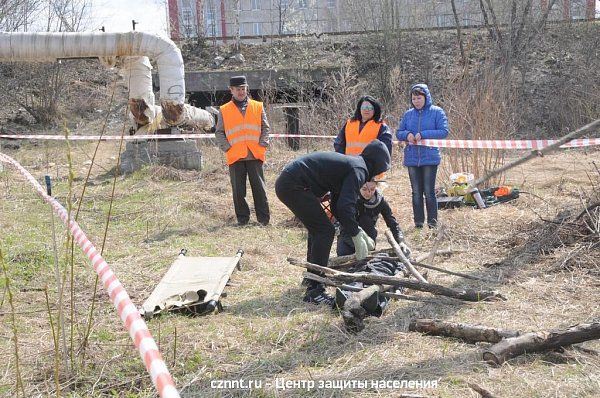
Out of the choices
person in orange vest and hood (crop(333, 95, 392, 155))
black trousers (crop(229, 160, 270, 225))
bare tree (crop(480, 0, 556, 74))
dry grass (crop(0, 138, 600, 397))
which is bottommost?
dry grass (crop(0, 138, 600, 397))

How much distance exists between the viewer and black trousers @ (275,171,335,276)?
4996 millimetres

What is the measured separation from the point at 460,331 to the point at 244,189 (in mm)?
4670

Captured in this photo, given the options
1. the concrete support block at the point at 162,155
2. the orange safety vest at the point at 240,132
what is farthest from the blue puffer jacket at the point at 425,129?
the concrete support block at the point at 162,155

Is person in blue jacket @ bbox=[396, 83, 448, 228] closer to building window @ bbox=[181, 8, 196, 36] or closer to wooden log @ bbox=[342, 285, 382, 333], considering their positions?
wooden log @ bbox=[342, 285, 382, 333]

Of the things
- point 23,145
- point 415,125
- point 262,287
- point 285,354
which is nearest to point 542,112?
point 415,125

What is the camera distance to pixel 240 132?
8.34 meters

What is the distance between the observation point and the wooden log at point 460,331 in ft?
13.1

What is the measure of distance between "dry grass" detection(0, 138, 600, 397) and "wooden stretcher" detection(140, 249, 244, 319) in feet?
0.41

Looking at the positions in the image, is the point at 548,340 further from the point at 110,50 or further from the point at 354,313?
the point at 110,50

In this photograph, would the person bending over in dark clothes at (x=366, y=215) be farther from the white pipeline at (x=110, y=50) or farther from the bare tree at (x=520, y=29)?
the bare tree at (x=520, y=29)

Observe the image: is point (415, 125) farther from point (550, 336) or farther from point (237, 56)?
point (237, 56)

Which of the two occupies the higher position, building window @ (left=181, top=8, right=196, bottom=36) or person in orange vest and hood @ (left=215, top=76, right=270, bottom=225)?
building window @ (left=181, top=8, right=196, bottom=36)

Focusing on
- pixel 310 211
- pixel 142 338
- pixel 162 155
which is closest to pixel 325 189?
pixel 310 211

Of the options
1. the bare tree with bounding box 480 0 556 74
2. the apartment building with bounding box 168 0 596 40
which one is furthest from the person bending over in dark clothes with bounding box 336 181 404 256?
the apartment building with bounding box 168 0 596 40
